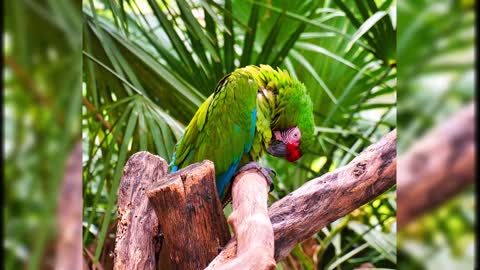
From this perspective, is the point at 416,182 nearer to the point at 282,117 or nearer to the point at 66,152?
the point at 66,152

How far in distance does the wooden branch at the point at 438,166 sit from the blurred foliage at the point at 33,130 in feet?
1.74

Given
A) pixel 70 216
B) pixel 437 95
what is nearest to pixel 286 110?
pixel 70 216

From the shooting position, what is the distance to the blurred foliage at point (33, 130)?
875 millimetres

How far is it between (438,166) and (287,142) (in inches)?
→ 35.3

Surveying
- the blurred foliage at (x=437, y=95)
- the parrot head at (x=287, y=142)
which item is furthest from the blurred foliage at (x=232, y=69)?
the blurred foliage at (x=437, y=95)

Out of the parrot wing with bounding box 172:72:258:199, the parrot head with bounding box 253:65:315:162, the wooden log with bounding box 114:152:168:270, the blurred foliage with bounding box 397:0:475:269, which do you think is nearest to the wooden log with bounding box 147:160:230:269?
the wooden log with bounding box 114:152:168:270

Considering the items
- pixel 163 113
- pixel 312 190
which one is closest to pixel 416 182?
pixel 312 190

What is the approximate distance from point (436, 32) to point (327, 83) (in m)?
1.25

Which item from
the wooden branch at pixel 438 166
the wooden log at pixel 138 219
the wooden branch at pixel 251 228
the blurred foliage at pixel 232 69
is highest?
the blurred foliage at pixel 232 69

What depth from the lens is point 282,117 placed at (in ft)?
4.70

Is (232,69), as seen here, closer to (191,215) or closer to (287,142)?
(287,142)

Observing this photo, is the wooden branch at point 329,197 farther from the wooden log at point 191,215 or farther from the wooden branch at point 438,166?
the wooden branch at point 438,166

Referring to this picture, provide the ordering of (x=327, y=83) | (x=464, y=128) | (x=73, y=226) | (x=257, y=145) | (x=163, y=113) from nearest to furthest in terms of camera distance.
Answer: (x=464, y=128) → (x=73, y=226) → (x=257, y=145) → (x=163, y=113) → (x=327, y=83)

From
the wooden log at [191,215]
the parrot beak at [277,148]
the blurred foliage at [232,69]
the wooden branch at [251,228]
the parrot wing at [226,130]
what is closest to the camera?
the wooden branch at [251,228]
